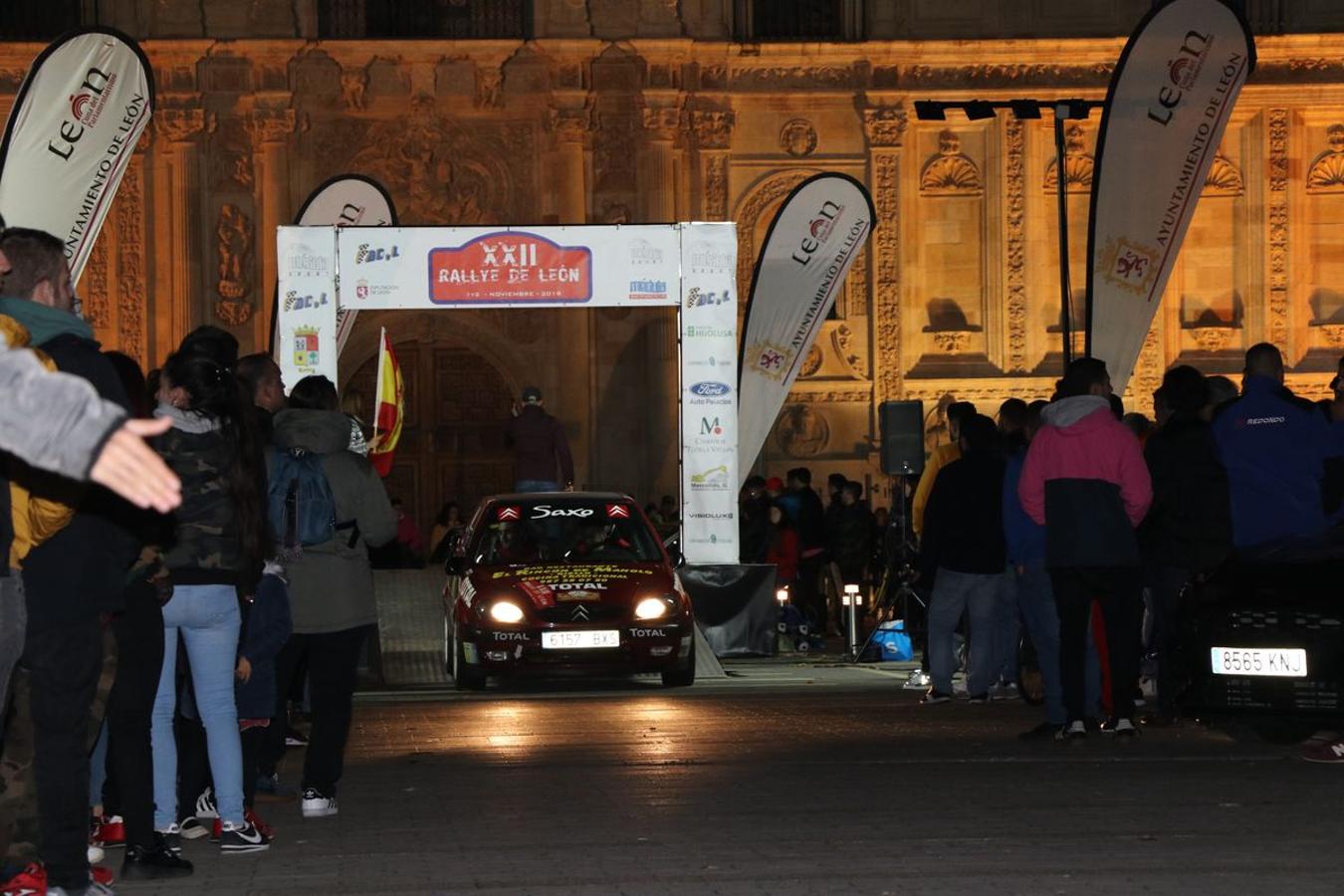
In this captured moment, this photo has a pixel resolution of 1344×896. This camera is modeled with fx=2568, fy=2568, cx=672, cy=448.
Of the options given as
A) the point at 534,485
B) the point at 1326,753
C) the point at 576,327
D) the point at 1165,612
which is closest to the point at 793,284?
the point at 534,485

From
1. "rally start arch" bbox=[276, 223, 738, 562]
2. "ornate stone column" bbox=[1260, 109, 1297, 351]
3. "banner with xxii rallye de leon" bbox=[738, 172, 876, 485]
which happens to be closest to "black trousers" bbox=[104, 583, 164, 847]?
"rally start arch" bbox=[276, 223, 738, 562]

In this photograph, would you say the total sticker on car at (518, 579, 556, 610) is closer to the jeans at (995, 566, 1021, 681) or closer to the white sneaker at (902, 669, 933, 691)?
the white sneaker at (902, 669, 933, 691)

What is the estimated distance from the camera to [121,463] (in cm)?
438

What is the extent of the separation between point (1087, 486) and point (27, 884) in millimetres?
6971

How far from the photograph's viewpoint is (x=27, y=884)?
301 inches

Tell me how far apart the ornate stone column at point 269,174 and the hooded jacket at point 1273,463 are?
2207cm

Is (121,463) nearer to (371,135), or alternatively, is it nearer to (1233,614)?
(1233,614)

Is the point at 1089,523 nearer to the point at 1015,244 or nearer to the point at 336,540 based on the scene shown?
the point at 336,540

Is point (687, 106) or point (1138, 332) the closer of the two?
point (1138, 332)

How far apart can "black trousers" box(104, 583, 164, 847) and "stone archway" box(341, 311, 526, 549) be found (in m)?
26.7

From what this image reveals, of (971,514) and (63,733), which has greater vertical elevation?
(971,514)

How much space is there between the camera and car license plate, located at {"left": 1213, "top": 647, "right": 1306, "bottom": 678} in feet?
38.2

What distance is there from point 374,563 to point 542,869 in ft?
55.8

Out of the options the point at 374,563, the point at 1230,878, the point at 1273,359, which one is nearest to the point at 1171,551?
the point at 1273,359
